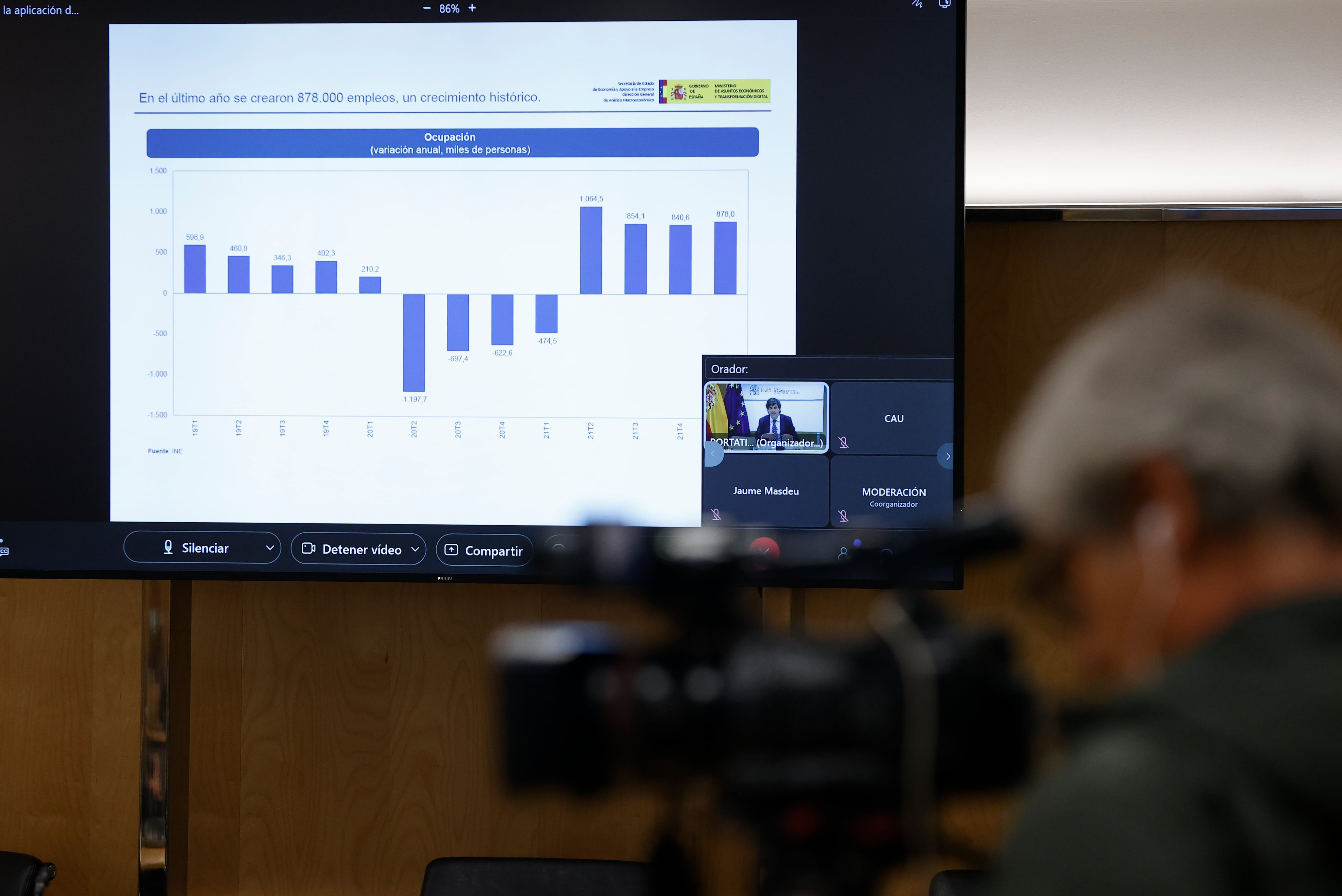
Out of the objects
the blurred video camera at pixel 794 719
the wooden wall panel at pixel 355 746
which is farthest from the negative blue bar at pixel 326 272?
the blurred video camera at pixel 794 719

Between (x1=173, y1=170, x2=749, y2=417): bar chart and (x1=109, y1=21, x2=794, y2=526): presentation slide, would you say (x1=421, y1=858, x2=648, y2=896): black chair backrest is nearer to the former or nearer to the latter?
(x1=109, y1=21, x2=794, y2=526): presentation slide

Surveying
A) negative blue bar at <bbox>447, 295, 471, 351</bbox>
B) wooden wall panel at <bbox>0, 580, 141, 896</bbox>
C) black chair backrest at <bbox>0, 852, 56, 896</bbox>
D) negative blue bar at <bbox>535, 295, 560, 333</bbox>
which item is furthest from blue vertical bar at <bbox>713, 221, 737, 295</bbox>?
black chair backrest at <bbox>0, 852, 56, 896</bbox>

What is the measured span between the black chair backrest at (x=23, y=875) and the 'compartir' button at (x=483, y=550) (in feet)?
3.32

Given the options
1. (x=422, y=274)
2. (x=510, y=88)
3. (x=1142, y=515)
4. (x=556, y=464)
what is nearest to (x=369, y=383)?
(x=422, y=274)

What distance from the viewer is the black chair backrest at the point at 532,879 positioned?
6.41 ft

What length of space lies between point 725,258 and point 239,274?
3.05 ft

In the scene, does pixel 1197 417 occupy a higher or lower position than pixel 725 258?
lower

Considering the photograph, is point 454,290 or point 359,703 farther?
point 359,703

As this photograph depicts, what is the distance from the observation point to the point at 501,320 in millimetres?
1893

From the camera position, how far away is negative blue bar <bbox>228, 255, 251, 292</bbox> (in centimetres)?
192

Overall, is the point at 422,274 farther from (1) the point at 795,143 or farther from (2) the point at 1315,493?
(2) the point at 1315,493

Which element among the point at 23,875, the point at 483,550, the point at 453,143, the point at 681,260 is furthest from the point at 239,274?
the point at 23,875

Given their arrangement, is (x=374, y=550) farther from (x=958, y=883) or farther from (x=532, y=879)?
(x=958, y=883)

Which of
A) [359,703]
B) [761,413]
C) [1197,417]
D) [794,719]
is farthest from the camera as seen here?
[359,703]
